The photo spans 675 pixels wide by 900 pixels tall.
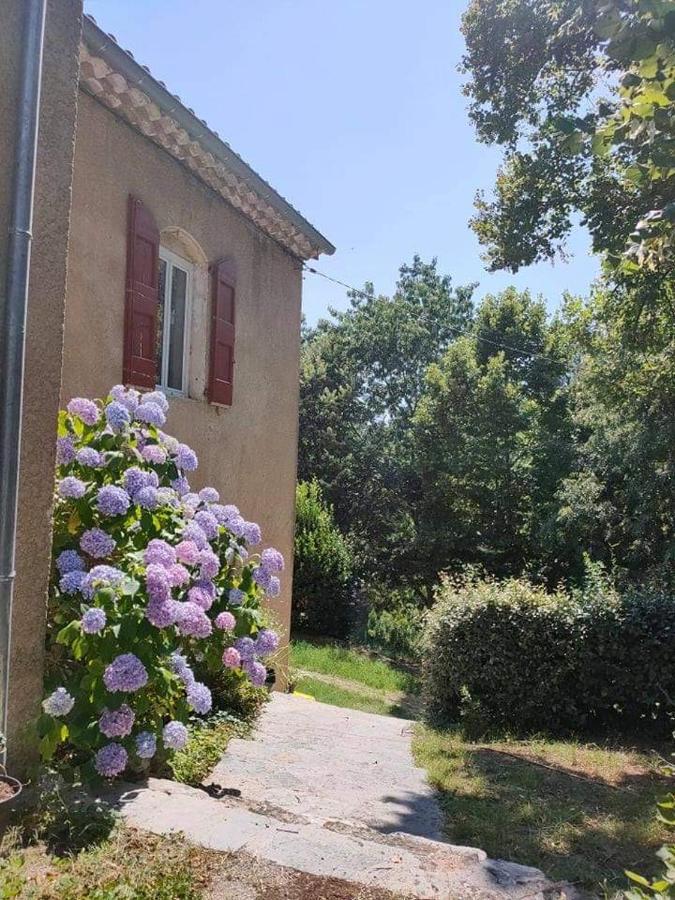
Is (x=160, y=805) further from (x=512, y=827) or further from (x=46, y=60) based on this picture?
(x=46, y=60)

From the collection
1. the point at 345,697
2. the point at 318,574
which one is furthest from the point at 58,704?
the point at 318,574

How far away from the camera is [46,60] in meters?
3.47

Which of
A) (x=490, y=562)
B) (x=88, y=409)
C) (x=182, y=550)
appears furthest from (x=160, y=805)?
(x=490, y=562)

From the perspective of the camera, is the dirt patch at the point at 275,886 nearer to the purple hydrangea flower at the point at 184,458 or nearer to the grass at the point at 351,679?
the purple hydrangea flower at the point at 184,458

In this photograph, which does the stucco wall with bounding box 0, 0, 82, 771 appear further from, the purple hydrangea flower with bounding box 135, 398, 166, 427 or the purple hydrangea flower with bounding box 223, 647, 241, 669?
the purple hydrangea flower with bounding box 223, 647, 241, 669

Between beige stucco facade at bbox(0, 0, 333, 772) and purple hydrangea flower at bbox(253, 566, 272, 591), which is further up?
beige stucco facade at bbox(0, 0, 333, 772)

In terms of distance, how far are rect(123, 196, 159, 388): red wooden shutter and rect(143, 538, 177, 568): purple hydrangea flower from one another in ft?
8.30

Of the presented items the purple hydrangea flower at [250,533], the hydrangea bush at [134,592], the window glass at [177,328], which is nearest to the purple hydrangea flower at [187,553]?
the hydrangea bush at [134,592]

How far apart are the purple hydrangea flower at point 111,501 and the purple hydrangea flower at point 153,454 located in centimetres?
43

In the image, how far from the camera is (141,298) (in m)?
5.91

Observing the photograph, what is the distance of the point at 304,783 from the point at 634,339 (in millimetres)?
8560

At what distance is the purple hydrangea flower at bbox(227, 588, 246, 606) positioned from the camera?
4500 mm

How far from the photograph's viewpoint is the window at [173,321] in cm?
673

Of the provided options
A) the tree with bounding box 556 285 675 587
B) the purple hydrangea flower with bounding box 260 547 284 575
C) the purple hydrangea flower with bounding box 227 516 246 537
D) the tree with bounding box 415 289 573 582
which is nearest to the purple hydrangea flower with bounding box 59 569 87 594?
the purple hydrangea flower with bounding box 227 516 246 537
